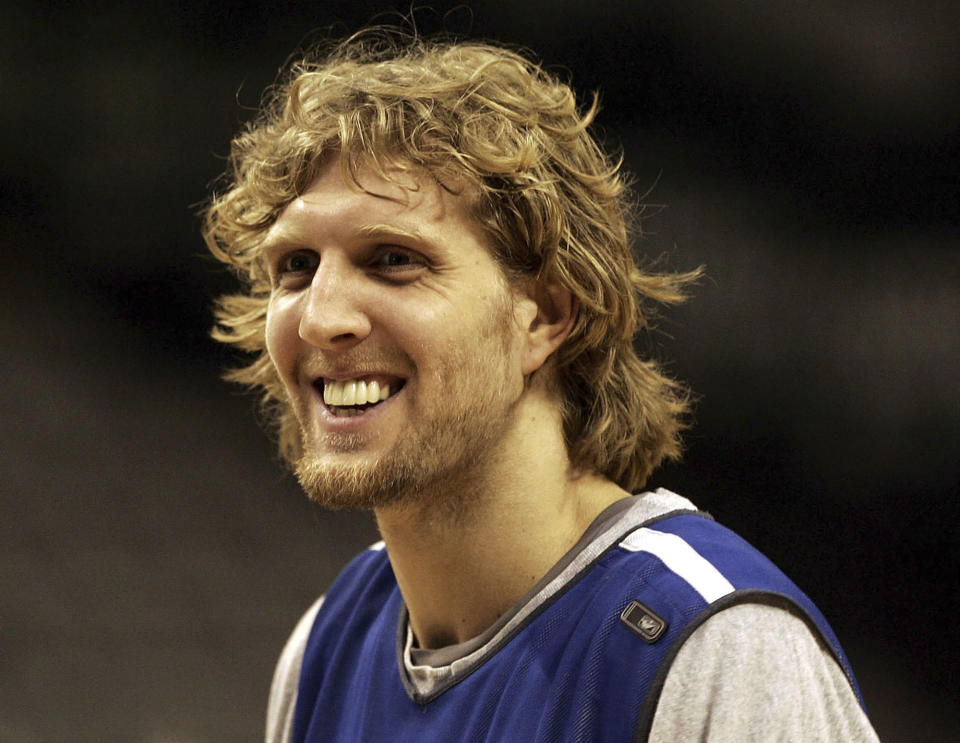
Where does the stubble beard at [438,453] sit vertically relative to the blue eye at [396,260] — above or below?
below

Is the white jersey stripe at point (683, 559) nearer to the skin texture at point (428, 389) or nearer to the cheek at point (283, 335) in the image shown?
the skin texture at point (428, 389)

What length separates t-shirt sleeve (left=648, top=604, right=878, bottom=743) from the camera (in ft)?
4.19

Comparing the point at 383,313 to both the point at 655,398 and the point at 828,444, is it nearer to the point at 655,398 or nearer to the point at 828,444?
the point at 655,398

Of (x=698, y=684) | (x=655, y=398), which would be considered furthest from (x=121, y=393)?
(x=698, y=684)

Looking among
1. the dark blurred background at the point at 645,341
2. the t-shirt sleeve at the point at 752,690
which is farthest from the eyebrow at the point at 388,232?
the dark blurred background at the point at 645,341

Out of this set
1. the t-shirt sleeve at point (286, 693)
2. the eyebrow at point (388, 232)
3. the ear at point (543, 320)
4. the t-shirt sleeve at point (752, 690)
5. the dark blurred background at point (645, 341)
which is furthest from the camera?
the dark blurred background at point (645, 341)

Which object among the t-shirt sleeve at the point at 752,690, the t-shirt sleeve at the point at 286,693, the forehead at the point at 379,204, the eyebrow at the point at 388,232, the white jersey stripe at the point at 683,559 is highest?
the forehead at the point at 379,204

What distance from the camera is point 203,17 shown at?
2.83 m

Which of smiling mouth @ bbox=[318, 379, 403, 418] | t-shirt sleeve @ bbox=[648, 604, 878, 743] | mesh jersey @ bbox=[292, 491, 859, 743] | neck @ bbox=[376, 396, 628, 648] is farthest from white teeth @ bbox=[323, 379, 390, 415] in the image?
t-shirt sleeve @ bbox=[648, 604, 878, 743]

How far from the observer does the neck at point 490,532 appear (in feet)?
5.14

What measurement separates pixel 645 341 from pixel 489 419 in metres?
0.95

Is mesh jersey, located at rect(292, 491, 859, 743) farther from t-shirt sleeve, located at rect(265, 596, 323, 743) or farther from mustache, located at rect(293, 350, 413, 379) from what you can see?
mustache, located at rect(293, 350, 413, 379)

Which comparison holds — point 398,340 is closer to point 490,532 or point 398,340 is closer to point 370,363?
point 370,363

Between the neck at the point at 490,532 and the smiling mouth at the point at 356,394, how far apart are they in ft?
0.45
